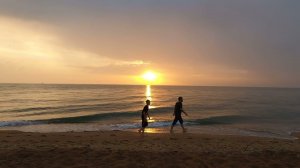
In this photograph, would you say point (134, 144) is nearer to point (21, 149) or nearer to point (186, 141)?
point (186, 141)

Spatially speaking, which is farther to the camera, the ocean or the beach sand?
the ocean

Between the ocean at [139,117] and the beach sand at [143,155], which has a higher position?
the beach sand at [143,155]

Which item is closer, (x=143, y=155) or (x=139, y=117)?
(x=143, y=155)

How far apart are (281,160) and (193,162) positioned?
9.96 feet

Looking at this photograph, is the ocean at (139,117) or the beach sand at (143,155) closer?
Answer: the beach sand at (143,155)

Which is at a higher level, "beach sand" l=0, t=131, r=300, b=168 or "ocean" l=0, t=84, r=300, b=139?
"beach sand" l=0, t=131, r=300, b=168

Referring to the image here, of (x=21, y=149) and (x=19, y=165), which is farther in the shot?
(x=21, y=149)

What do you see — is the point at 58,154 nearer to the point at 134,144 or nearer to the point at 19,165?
the point at 19,165

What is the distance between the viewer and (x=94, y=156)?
1023 cm

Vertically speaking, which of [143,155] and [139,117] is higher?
[143,155]

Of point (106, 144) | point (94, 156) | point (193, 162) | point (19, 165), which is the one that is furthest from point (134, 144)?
point (19, 165)

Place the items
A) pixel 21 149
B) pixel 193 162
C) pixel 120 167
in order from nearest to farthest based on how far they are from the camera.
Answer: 1. pixel 120 167
2. pixel 193 162
3. pixel 21 149

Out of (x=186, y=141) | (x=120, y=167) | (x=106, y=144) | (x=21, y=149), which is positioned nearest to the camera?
(x=120, y=167)

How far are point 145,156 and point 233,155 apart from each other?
3.04 meters
